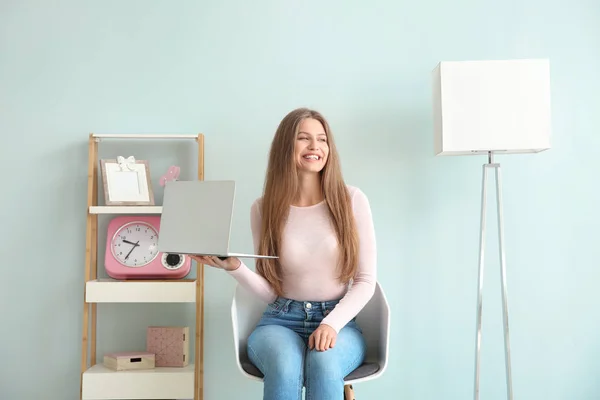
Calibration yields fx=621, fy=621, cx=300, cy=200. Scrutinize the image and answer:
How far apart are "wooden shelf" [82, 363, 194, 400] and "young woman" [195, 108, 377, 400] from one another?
0.55 meters

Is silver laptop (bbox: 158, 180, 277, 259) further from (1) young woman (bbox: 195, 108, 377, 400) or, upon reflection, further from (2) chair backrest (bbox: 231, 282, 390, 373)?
(2) chair backrest (bbox: 231, 282, 390, 373)

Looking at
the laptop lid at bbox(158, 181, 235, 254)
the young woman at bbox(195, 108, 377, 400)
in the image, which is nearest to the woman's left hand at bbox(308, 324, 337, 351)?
the young woman at bbox(195, 108, 377, 400)

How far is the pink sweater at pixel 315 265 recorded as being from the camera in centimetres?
196

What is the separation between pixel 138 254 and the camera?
8.12ft

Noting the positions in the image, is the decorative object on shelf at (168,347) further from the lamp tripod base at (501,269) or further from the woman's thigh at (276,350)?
the lamp tripod base at (501,269)

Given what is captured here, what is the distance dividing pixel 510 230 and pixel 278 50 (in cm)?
122

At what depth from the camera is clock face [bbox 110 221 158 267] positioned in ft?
8.09

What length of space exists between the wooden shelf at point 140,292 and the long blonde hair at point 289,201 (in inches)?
17.2

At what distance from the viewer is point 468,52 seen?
260 cm

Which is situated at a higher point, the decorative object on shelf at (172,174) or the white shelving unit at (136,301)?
the decorative object on shelf at (172,174)

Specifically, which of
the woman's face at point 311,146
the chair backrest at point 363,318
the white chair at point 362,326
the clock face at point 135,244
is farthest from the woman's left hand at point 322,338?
the clock face at point 135,244

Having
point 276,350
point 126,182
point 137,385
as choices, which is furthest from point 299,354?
point 126,182

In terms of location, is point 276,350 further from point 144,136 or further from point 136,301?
point 144,136

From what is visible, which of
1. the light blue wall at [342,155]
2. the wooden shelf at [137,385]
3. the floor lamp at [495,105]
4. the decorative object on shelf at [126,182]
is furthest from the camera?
the light blue wall at [342,155]
